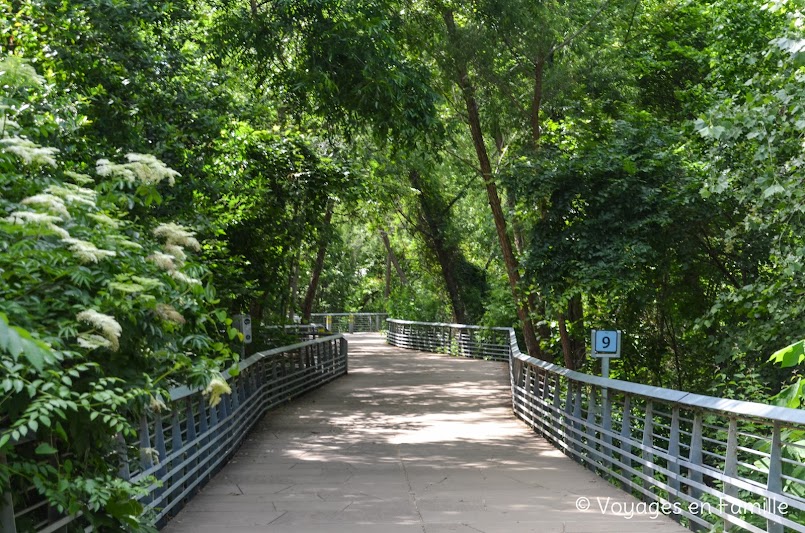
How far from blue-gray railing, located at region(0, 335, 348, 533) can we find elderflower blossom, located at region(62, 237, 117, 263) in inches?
48.4

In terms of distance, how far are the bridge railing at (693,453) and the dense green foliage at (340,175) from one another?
2.00 feet

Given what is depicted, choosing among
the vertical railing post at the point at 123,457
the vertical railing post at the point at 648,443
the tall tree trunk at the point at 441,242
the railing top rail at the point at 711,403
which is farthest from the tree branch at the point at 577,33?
the tall tree trunk at the point at 441,242

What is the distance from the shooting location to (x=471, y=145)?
28.3 m

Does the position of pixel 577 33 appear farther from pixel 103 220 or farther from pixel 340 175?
pixel 103 220

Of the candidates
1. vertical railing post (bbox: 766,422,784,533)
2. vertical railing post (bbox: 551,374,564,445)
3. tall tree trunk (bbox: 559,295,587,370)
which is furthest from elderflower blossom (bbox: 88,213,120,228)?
tall tree trunk (bbox: 559,295,587,370)

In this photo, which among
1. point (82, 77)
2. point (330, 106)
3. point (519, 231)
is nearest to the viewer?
point (82, 77)

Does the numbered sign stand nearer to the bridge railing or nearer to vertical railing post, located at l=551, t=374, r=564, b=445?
the bridge railing

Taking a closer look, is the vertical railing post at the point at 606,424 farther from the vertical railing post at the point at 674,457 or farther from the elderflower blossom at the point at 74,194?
the elderflower blossom at the point at 74,194

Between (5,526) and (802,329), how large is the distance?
10.8 m

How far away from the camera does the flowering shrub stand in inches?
192

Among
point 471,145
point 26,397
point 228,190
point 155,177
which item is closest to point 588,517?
point 155,177

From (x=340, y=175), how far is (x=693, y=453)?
480 inches

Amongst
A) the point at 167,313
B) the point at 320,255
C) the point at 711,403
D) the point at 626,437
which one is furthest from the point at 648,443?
the point at 320,255

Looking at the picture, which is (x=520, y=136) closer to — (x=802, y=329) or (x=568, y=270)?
(x=568, y=270)
